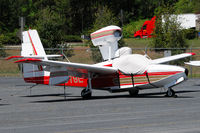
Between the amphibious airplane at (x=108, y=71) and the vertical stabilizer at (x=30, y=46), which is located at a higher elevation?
the vertical stabilizer at (x=30, y=46)

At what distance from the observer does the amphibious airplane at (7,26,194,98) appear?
55.7 feet

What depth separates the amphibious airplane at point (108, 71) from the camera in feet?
55.7

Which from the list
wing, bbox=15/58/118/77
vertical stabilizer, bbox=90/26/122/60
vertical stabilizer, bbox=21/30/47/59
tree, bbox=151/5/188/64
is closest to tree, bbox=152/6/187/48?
tree, bbox=151/5/188/64

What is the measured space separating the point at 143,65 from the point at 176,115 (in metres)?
5.96

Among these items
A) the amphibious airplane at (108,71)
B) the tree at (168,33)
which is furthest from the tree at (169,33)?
the amphibious airplane at (108,71)

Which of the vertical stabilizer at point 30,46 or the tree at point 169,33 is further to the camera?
the tree at point 169,33

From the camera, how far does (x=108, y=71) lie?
1781cm

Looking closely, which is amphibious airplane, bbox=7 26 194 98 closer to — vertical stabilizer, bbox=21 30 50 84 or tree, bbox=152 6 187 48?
vertical stabilizer, bbox=21 30 50 84

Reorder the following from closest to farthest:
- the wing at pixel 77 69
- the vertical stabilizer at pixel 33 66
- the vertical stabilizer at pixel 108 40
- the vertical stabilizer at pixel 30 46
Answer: the wing at pixel 77 69, the vertical stabilizer at pixel 33 66, the vertical stabilizer at pixel 108 40, the vertical stabilizer at pixel 30 46

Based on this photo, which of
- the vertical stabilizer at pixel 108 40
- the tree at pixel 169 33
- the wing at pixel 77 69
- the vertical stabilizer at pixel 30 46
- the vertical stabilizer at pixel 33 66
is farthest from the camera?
the tree at pixel 169 33

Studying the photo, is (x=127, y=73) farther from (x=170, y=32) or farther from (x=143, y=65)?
(x=170, y=32)

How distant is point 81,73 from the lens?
59.7 ft

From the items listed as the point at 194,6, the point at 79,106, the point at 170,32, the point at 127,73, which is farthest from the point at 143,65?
the point at 194,6

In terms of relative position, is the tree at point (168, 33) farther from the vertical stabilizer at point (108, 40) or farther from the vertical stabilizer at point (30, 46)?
the vertical stabilizer at point (30, 46)
